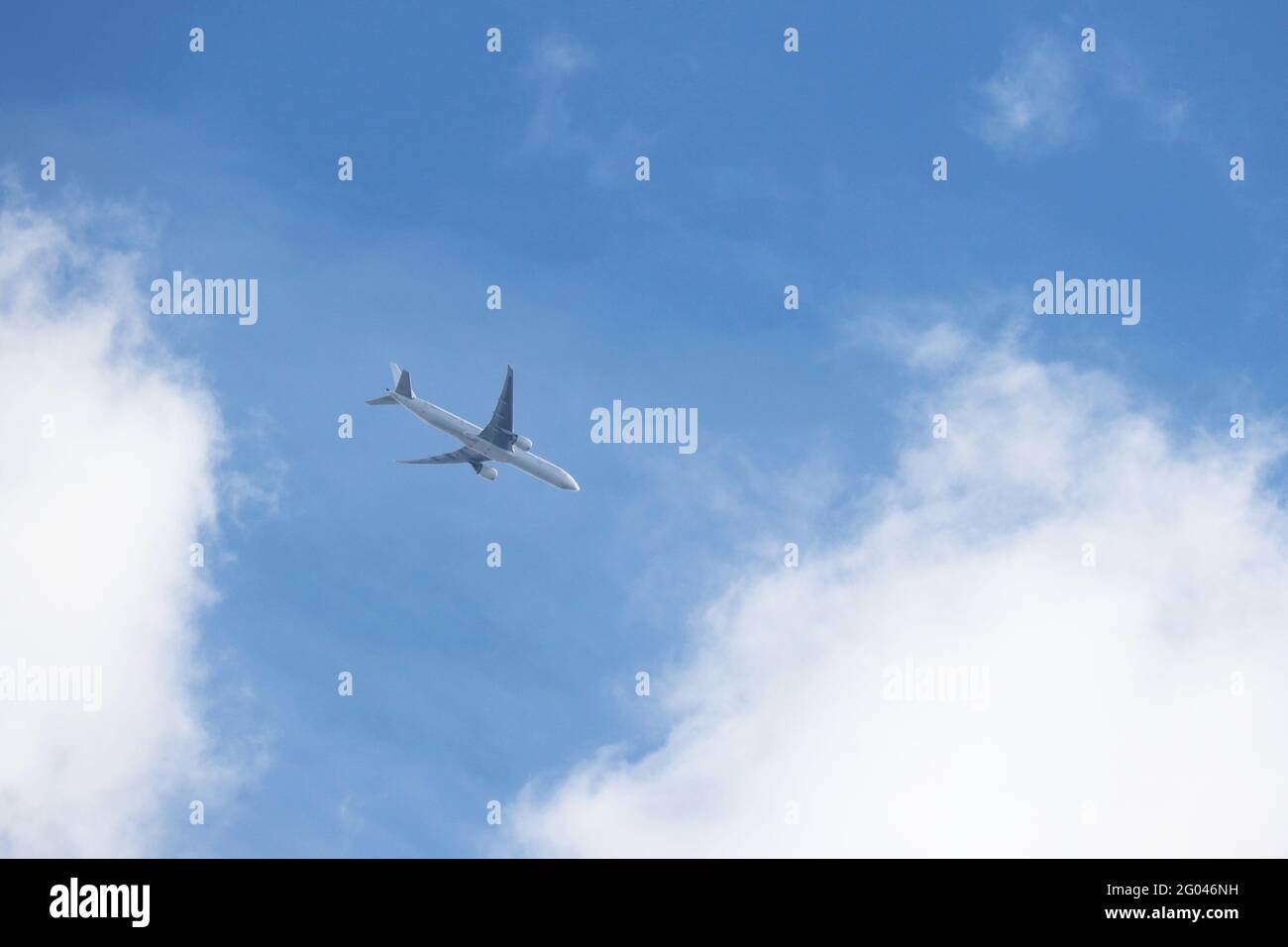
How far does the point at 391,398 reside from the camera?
449 ft

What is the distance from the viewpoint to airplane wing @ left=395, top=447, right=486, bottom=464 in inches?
5792

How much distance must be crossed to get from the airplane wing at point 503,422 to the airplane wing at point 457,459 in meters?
9.03

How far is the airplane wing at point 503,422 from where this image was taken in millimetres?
136375

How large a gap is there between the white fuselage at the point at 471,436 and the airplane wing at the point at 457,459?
7676 millimetres

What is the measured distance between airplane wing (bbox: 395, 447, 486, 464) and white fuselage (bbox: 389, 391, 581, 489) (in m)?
7.68

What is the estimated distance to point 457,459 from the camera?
14950 centimetres

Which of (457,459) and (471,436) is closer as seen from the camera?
(471,436)

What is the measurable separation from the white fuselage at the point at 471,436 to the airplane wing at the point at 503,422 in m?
0.53

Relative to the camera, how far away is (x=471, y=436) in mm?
135875

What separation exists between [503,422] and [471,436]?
334 centimetres
